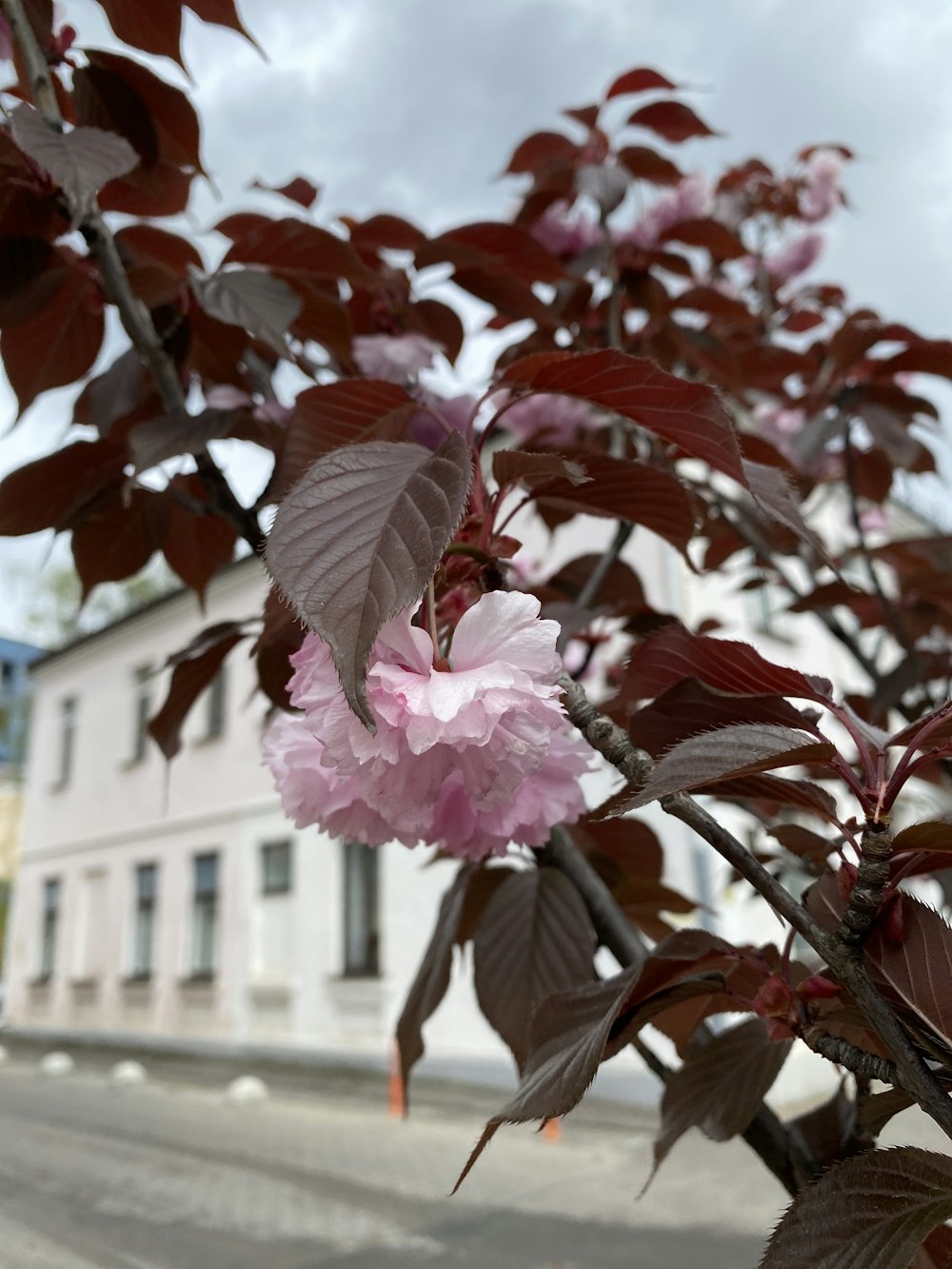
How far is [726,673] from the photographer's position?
33 cm

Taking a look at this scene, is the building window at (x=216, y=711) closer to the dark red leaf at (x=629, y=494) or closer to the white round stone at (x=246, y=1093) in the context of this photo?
the white round stone at (x=246, y=1093)

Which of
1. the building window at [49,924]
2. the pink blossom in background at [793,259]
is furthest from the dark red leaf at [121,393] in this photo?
the building window at [49,924]

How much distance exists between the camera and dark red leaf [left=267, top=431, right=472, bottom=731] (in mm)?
244

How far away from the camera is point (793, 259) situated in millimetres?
1511

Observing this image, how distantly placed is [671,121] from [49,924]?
8.99m

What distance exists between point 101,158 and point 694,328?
0.68 metres

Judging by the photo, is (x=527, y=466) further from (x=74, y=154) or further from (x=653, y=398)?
(x=74, y=154)

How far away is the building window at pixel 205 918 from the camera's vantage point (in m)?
6.39

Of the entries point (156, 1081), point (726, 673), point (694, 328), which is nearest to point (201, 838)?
point (156, 1081)

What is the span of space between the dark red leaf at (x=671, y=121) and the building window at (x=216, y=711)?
19.7 ft

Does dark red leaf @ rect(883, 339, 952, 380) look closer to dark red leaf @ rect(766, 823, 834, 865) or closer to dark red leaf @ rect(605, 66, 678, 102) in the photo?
dark red leaf @ rect(605, 66, 678, 102)

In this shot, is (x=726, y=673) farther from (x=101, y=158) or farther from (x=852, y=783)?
(x=101, y=158)

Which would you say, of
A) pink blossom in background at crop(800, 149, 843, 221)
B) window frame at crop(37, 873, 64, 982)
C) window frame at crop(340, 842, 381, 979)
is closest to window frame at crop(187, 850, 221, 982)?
window frame at crop(340, 842, 381, 979)

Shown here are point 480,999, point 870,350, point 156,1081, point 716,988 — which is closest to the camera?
point 716,988
